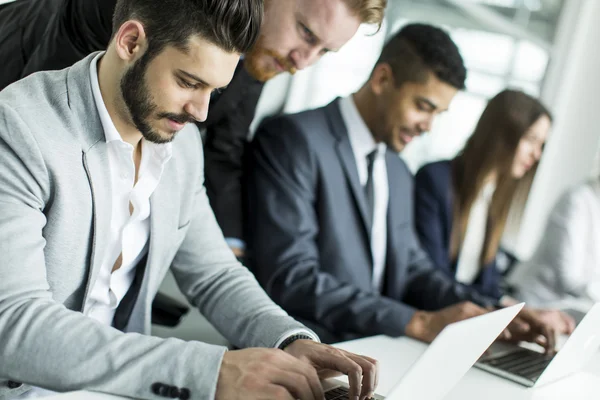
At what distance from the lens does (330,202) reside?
2.04 m

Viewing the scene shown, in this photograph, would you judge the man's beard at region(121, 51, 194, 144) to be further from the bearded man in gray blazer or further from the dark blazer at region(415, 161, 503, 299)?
the dark blazer at region(415, 161, 503, 299)

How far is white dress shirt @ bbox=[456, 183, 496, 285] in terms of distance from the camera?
2.96 m

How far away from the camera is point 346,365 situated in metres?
1.13

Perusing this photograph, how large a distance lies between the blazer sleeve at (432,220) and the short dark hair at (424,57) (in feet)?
2.16

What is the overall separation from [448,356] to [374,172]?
1.26 m

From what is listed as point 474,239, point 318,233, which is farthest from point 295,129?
point 474,239

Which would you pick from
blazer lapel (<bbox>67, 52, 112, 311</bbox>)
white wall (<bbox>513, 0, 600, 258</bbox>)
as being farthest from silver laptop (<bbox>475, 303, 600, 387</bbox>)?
white wall (<bbox>513, 0, 600, 258</bbox>)

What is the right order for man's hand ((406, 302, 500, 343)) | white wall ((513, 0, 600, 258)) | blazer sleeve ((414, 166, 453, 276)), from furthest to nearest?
white wall ((513, 0, 600, 258)) < blazer sleeve ((414, 166, 453, 276)) < man's hand ((406, 302, 500, 343))

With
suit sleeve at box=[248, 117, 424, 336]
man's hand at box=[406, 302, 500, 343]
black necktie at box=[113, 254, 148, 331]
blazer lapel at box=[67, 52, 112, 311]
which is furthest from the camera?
suit sleeve at box=[248, 117, 424, 336]

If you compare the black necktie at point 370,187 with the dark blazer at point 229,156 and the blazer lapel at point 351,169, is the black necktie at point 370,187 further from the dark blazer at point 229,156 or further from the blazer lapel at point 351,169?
the dark blazer at point 229,156

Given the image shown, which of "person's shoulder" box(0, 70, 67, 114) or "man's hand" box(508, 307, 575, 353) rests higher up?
"person's shoulder" box(0, 70, 67, 114)

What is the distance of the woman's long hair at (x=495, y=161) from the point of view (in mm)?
2965

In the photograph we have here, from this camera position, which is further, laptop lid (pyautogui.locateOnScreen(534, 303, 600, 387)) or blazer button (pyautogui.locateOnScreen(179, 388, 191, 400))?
laptop lid (pyautogui.locateOnScreen(534, 303, 600, 387))

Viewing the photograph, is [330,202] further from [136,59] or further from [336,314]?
[136,59]
